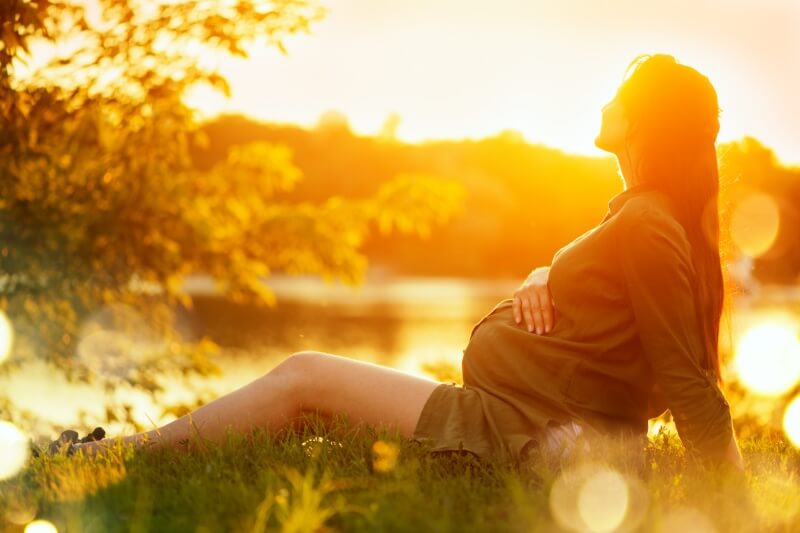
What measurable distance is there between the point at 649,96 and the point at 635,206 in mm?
423

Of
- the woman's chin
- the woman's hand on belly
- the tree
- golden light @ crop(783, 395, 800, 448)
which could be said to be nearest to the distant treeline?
the tree

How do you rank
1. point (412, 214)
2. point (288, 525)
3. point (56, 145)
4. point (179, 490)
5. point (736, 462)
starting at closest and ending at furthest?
point (288, 525) → point (179, 490) → point (736, 462) → point (56, 145) → point (412, 214)

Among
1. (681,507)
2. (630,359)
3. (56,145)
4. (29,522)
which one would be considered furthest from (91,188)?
(681,507)

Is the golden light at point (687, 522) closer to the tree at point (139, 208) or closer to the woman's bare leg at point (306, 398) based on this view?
the woman's bare leg at point (306, 398)

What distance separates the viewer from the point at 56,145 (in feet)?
21.1

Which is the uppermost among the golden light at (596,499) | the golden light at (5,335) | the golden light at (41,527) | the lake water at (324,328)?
the golden light at (596,499)

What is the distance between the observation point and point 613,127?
2.97 metres

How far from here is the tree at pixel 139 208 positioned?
6199mm

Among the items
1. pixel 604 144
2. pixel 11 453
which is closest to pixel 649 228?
pixel 604 144

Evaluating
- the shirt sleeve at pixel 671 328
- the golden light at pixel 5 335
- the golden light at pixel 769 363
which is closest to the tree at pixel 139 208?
the golden light at pixel 5 335

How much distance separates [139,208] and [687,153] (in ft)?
16.8

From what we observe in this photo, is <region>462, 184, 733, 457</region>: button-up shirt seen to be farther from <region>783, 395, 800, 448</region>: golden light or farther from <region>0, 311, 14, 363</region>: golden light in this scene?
<region>0, 311, 14, 363</region>: golden light

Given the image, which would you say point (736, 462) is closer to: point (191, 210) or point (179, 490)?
point (179, 490)

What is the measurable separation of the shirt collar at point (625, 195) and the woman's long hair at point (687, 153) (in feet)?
Answer: 0.06
